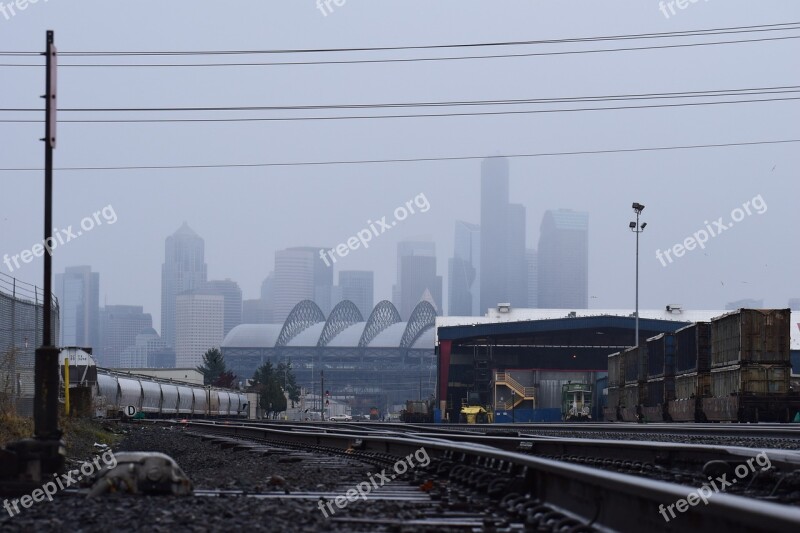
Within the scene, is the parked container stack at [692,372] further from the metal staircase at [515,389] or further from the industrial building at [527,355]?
the metal staircase at [515,389]

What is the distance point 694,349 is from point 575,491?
40.0m

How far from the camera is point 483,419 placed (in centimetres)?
7806

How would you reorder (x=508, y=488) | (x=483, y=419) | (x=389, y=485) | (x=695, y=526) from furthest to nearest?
(x=483, y=419) → (x=389, y=485) → (x=508, y=488) → (x=695, y=526)

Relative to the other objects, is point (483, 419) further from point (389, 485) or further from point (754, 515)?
point (754, 515)

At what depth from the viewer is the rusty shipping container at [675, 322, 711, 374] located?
44281 mm

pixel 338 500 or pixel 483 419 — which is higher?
pixel 338 500

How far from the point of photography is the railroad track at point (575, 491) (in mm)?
4922

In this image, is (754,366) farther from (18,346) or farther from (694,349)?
(18,346)

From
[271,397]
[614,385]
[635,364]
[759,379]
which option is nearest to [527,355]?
[614,385]

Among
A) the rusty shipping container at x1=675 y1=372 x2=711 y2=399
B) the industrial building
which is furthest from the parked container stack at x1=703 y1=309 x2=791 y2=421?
the industrial building

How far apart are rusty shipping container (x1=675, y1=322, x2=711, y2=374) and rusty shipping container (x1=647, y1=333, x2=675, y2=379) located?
1.29 m

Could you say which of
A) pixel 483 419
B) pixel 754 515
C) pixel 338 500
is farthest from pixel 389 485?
pixel 483 419

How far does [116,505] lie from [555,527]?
3.34 meters

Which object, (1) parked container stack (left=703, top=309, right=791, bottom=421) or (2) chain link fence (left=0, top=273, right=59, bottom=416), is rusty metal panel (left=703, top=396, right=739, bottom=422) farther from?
(2) chain link fence (left=0, top=273, right=59, bottom=416)
